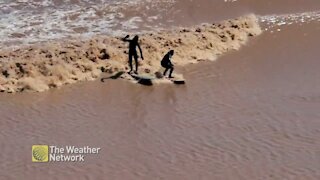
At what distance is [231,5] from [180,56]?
4804mm

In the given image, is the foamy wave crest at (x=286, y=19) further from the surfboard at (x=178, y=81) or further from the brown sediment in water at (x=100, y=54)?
the surfboard at (x=178, y=81)

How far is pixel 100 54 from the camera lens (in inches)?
579

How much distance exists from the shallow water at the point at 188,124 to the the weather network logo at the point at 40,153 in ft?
0.39

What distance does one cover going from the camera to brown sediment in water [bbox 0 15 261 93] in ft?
43.9

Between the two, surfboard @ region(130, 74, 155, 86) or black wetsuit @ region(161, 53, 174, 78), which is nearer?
surfboard @ region(130, 74, 155, 86)

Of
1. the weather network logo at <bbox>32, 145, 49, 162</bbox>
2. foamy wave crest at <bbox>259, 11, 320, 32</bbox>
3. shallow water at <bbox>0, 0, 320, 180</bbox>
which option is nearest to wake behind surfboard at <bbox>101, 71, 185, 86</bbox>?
shallow water at <bbox>0, 0, 320, 180</bbox>

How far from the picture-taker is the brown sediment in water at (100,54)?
13.4 meters

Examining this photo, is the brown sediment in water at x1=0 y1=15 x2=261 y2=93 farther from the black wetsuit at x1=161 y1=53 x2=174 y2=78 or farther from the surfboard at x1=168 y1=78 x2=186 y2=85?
the surfboard at x1=168 y1=78 x2=186 y2=85

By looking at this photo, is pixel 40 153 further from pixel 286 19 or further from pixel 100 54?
pixel 286 19

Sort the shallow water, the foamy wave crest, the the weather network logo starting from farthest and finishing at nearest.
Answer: the foamy wave crest < the the weather network logo < the shallow water

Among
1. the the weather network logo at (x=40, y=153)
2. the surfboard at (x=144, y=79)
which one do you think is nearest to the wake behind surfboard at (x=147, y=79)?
the surfboard at (x=144, y=79)

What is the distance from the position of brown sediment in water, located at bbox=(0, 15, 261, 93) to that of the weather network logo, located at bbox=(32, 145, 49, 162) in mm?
2937

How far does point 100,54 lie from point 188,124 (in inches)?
177

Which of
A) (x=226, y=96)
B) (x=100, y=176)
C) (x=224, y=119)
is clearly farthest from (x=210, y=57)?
(x=100, y=176)
